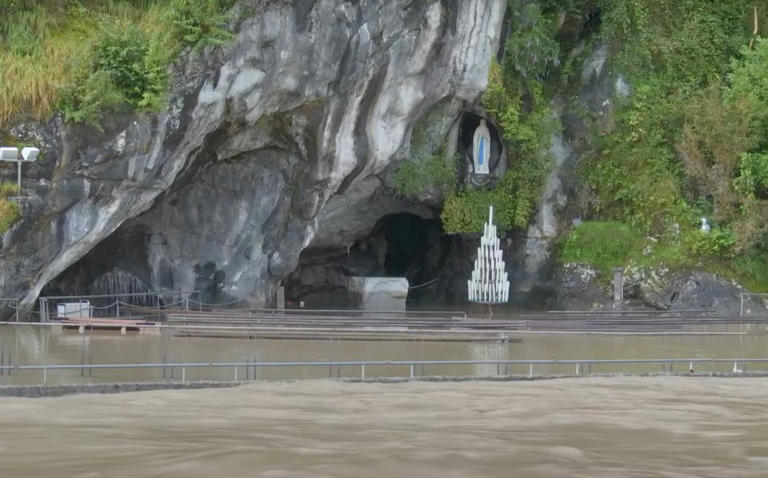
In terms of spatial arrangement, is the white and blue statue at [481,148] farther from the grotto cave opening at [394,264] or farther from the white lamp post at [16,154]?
the white lamp post at [16,154]

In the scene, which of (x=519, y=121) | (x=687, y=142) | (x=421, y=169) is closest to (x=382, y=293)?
(x=421, y=169)

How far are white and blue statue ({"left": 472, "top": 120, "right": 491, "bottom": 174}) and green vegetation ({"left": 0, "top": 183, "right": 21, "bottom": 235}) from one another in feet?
47.4

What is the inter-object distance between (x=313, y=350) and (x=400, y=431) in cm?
786

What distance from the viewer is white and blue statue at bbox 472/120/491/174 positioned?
30.4 m

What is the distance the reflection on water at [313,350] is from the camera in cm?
1563

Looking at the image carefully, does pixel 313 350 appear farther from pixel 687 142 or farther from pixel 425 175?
pixel 687 142

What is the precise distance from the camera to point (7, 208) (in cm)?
2052

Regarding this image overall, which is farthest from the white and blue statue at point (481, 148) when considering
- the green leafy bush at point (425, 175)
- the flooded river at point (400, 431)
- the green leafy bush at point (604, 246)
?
the flooded river at point (400, 431)

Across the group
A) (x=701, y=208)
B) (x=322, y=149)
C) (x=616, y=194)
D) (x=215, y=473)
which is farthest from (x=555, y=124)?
(x=215, y=473)

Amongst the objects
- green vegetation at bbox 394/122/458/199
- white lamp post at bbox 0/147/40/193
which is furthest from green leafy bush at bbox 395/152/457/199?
white lamp post at bbox 0/147/40/193

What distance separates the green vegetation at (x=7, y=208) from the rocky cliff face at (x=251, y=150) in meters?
0.19

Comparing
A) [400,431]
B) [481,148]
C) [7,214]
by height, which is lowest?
→ [400,431]

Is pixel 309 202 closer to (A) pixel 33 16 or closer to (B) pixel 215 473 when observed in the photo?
(A) pixel 33 16

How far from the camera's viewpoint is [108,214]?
2222cm
